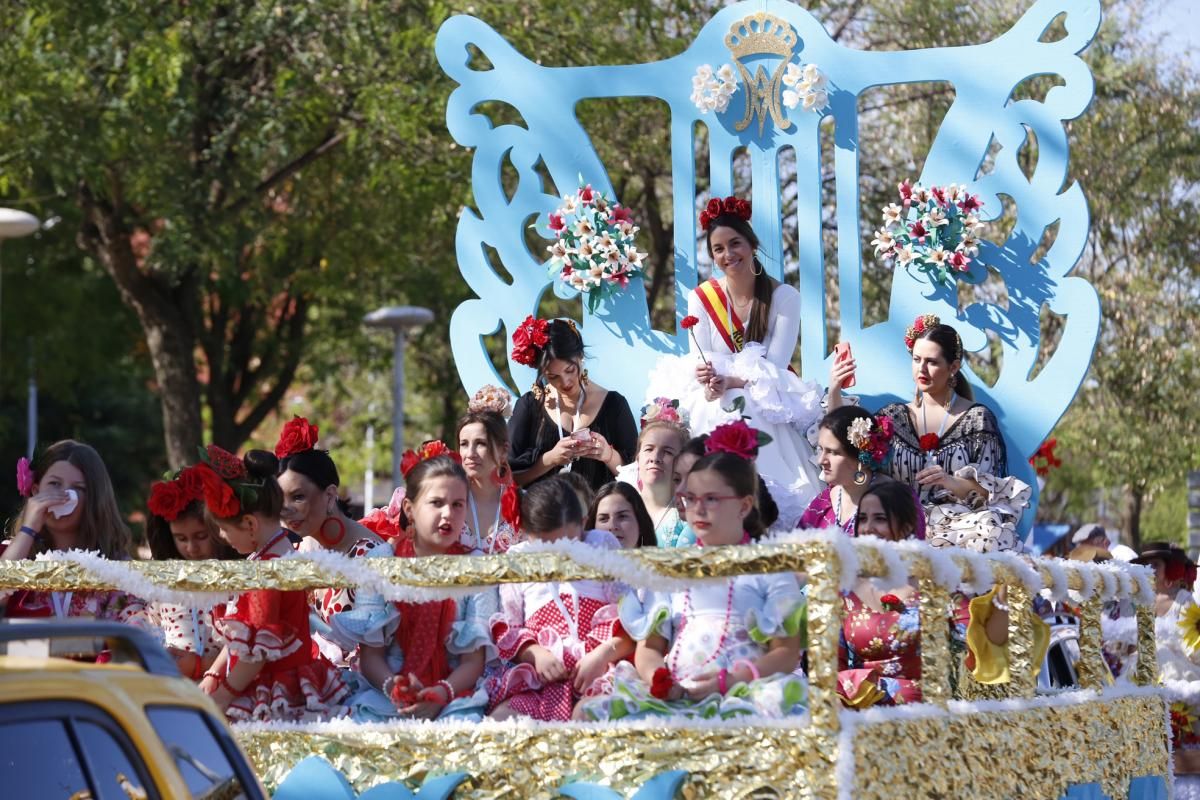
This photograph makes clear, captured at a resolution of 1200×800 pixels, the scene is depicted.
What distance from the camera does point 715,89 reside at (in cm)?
944

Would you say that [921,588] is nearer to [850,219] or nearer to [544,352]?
[544,352]

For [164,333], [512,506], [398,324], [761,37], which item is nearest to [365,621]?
[512,506]

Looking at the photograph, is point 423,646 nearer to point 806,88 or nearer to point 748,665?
point 748,665

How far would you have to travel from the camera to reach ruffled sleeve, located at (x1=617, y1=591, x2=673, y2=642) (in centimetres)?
522

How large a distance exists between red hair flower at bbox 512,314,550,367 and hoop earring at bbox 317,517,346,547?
1.47 meters

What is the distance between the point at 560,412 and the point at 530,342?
0.40 m

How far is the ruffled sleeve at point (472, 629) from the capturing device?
554 cm

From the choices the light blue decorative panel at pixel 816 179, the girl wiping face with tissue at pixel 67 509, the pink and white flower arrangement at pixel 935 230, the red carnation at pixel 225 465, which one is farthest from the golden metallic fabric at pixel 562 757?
the pink and white flower arrangement at pixel 935 230

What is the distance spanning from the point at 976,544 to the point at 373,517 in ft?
8.81

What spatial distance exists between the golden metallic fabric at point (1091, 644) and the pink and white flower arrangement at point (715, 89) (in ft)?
12.6

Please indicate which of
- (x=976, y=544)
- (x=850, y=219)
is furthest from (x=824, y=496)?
(x=850, y=219)

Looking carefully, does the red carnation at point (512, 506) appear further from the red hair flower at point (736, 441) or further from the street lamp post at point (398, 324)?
the street lamp post at point (398, 324)

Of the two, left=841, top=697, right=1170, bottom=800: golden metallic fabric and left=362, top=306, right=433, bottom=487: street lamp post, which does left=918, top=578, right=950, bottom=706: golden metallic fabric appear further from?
left=362, top=306, right=433, bottom=487: street lamp post

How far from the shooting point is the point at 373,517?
801 centimetres
